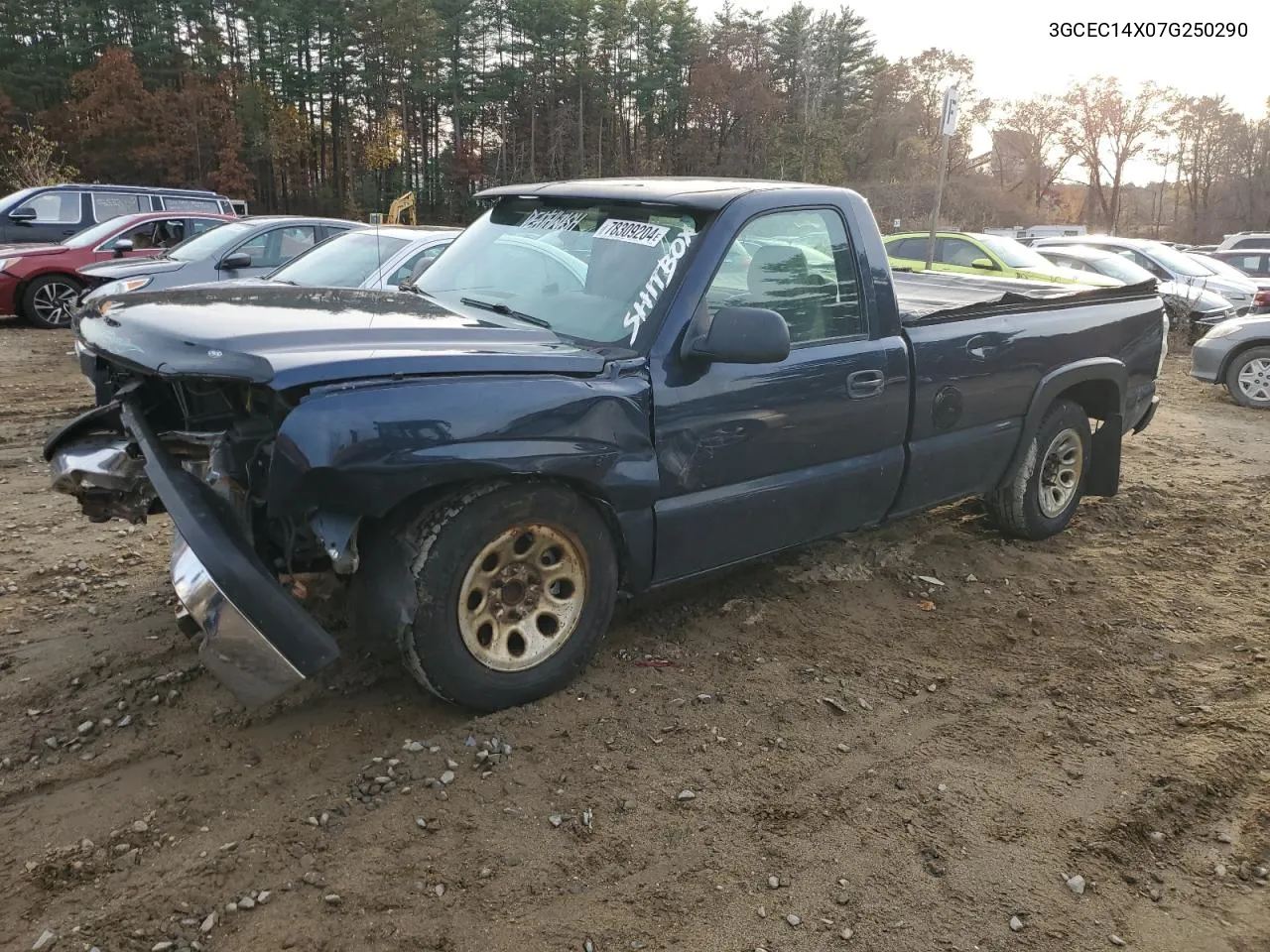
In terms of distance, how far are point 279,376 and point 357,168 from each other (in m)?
46.9

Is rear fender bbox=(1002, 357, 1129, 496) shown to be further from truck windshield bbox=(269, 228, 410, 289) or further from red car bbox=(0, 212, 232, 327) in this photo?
red car bbox=(0, 212, 232, 327)

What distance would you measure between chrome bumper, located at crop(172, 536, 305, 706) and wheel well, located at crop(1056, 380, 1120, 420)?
14.8ft

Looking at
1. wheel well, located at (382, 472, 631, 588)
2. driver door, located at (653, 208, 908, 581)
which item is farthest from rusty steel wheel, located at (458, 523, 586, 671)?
driver door, located at (653, 208, 908, 581)

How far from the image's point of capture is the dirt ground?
2.40 m

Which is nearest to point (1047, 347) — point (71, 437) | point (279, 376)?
point (279, 376)

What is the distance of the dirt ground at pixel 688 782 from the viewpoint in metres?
2.40

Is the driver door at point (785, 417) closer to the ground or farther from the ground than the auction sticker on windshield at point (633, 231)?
closer to the ground

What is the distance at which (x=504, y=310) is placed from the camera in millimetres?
3717

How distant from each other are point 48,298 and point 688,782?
12464mm

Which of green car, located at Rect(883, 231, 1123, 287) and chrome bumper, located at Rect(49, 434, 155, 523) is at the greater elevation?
green car, located at Rect(883, 231, 1123, 287)

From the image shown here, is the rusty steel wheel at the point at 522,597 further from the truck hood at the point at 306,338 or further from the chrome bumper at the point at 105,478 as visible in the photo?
the chrome bumper at the point at 105,478

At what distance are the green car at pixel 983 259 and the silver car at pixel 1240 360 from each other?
4.76 feet

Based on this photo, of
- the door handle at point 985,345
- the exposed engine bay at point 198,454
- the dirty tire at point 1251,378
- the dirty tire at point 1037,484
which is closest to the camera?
the exposed engine bay at point 198,454

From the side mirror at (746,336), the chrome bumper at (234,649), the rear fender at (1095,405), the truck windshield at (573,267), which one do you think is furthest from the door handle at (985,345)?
the chrome bumper at (234,649)
